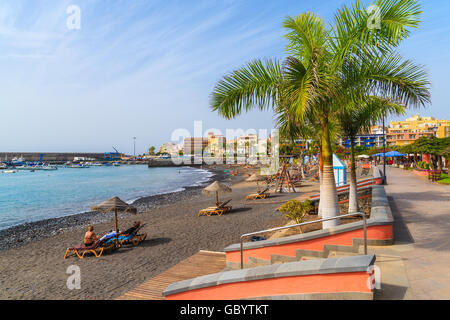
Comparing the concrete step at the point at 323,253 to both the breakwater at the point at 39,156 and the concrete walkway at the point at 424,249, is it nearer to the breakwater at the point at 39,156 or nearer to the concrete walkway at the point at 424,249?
the concrete walkway at the point at 424,249

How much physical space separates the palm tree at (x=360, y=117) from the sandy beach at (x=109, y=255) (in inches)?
211

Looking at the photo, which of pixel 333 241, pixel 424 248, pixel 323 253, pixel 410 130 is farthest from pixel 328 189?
pixel 410 130

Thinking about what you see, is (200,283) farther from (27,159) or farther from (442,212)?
(27,159)

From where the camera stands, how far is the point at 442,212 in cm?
885

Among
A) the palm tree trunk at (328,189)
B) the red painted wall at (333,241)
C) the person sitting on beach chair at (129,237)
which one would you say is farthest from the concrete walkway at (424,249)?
the person sitting on beach chair at (129,237)

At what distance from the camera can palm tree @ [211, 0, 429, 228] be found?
564cm

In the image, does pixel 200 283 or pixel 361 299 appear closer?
pixel 361 299

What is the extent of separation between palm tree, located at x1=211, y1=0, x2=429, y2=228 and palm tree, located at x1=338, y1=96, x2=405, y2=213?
6.28ft

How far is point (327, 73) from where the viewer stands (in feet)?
20.6

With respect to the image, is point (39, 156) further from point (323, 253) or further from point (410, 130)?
point (323, 253)

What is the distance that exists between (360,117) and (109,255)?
10.6m

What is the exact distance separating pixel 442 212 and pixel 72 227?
20495 millimetres

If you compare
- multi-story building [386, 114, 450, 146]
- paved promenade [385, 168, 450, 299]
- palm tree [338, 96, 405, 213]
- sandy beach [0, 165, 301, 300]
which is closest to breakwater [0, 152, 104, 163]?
multi-story building [386, 114, 450, 146]
